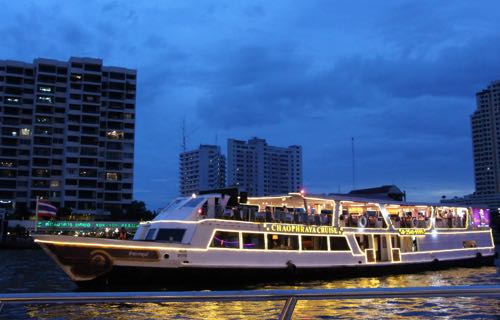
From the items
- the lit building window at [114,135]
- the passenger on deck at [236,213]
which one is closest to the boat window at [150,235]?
the passenger on deck at [236,213]

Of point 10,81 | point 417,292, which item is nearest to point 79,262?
point 417,292

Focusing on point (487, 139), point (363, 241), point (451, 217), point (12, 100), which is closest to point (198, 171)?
point (12, 100)

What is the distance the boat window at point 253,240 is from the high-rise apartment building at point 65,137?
2998 inches

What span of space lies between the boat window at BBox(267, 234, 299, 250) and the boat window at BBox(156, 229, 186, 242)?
471cm

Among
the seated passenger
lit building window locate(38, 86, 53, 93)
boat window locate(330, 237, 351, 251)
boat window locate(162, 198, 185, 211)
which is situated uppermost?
lit building window locate(38, 86, 53, 93)

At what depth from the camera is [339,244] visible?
29.3 m

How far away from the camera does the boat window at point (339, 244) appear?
2891cm

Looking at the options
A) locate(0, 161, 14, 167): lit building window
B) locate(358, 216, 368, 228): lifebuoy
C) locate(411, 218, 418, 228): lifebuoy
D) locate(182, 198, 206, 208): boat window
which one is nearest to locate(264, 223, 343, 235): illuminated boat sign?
locate(358, 216, 368, 228): lifebuoy

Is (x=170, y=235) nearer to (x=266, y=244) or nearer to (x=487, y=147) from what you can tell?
(x=266, y=244)

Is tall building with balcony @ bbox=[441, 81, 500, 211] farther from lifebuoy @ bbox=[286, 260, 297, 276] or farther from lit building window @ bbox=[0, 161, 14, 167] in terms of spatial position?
lifebuoy @ bbox=[286, 260, 297, 276]

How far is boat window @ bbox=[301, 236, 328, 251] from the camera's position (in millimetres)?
27688

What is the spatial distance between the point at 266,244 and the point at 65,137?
83.4 m

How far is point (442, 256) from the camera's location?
3566 cm

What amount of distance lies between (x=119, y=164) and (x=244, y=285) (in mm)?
82392
